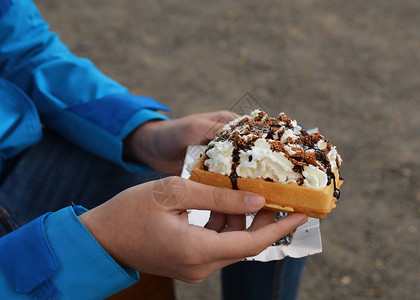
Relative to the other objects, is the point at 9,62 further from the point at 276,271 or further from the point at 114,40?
the point at 114,40

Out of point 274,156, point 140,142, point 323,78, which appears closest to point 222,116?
point 140,142

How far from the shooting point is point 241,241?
1.31 m

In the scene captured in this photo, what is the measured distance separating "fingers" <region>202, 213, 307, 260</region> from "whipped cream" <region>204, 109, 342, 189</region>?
19 cm

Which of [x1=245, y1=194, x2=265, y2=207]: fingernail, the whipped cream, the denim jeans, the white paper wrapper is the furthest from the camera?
the denim jeans

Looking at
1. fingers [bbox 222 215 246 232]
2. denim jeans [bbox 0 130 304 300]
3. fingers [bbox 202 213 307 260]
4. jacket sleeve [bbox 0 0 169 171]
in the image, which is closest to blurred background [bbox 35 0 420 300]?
denim jeans [bbox 0 130 304 300]

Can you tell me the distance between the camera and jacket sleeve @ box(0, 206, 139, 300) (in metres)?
1.27

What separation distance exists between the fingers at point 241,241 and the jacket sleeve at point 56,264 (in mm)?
276

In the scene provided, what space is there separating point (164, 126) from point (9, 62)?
2.68 ft

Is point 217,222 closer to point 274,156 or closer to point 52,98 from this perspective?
point 274,156

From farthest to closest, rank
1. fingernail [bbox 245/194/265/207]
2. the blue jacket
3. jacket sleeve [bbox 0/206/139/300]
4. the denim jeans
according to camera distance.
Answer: the blue jacket, the denim jeans, fingernail [bbox 245/194/265/207], jacket sleeve [bbox 0/206/139/300]

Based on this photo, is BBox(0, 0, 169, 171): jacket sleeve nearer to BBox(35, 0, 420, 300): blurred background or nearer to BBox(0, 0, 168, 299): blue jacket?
BBox(0, 0, 168, 299): blue jacket

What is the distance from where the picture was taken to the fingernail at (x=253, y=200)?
1.38 metres

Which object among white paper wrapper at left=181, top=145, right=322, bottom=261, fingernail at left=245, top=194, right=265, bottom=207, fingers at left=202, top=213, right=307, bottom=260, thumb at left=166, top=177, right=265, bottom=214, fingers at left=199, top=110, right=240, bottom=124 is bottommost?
white paper wrapper at left=181, top=145, right=322, bottom=261

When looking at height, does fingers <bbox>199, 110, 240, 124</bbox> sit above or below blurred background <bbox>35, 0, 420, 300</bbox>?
above
